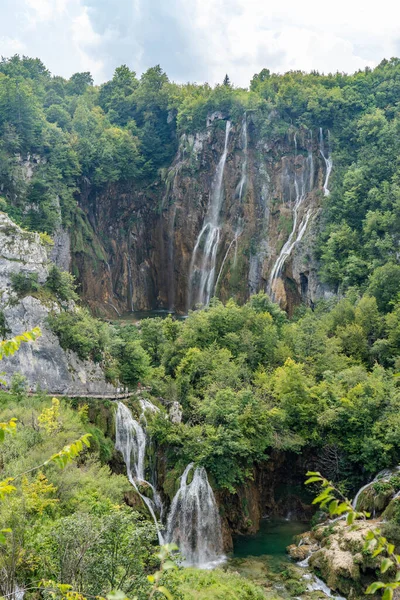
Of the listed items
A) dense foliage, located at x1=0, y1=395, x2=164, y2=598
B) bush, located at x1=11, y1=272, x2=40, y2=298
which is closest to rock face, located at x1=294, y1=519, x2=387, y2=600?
dense foliage, located at x1=0, y1=395, x2=164, y2=598

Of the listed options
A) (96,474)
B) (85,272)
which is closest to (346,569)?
(96,474)

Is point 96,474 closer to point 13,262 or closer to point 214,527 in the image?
point 214,527

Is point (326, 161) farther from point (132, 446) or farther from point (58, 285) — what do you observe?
point (132, 446)

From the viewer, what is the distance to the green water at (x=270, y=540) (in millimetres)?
19828

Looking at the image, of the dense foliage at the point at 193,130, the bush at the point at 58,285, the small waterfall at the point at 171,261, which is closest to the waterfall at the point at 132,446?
the bush at the point at 58,285

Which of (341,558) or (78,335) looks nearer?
(341,558)

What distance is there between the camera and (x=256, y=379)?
25016 millimetres

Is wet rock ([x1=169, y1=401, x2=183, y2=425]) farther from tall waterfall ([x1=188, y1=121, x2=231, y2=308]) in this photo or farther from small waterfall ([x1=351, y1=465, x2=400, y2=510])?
tall waterfall ([x1=188, y1=121, x2=231, y2=308])

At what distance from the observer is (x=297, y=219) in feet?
136

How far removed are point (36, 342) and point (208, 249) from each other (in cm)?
2394

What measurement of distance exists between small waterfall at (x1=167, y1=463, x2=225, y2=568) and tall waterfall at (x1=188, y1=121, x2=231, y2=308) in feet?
78.1

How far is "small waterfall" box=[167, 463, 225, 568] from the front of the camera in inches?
782

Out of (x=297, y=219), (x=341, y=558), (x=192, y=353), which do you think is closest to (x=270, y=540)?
(x=341, y=558)

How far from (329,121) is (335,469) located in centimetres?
3189
